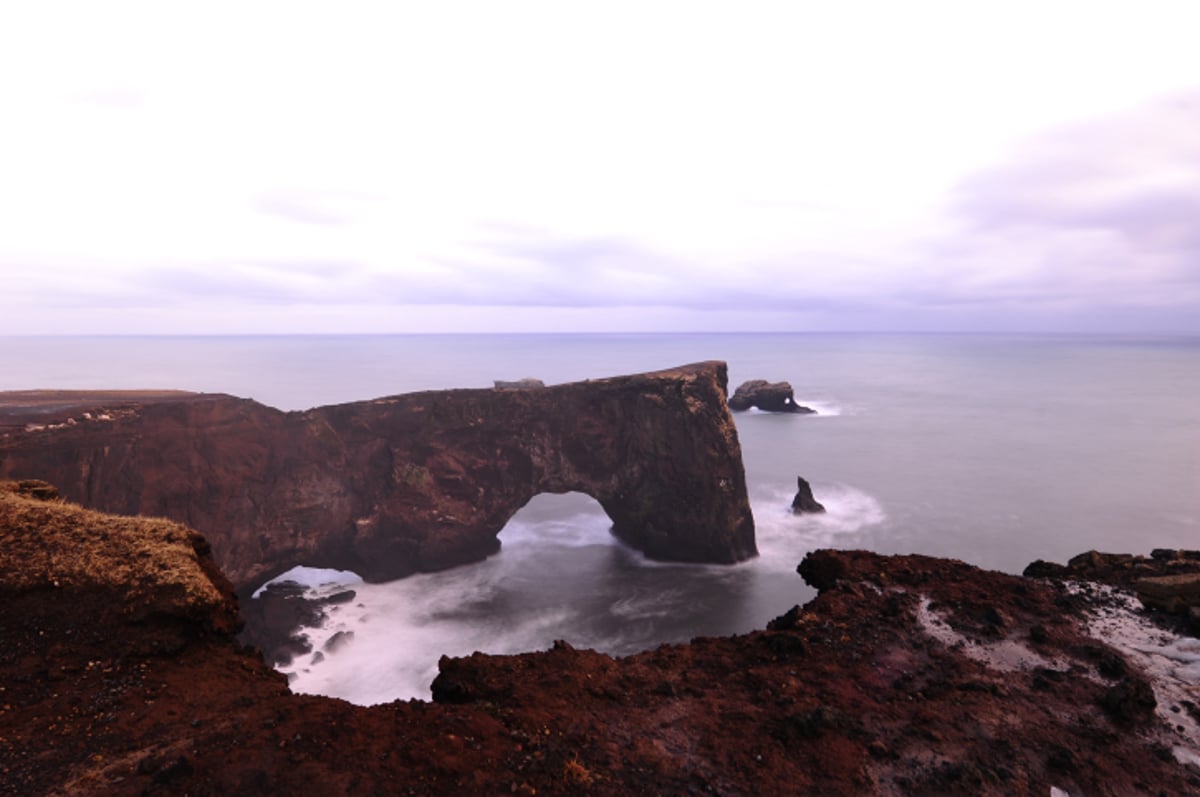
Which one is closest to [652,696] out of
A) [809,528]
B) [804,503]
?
[809,528]

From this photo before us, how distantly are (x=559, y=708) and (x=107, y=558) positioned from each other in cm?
881

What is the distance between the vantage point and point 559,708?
352 inches

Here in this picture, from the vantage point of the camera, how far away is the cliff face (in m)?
30.3

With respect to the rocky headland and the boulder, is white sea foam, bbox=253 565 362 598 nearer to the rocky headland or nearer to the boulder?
the rocky headland

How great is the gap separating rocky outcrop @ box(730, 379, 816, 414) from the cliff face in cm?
6252

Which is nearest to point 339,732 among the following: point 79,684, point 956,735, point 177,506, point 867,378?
point 79,684

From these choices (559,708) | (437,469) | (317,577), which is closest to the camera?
(559,708)

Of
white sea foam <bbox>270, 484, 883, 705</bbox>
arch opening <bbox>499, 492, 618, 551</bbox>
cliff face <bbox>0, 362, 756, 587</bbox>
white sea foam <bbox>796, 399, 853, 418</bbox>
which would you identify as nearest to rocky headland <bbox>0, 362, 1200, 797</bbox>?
white sea foam <bbox>270, 484, 883, 705</bbox>

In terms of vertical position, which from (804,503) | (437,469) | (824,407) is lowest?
(804,503)

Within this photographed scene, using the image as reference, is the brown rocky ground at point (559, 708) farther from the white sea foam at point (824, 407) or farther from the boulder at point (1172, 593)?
the white sea foam at point (824, 407)

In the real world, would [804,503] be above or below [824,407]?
below

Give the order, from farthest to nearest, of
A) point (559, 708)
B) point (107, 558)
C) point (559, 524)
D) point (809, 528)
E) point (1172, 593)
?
point (559, 524) → point (809, 528) → point (1172, 593) → point (107, 558) → point (559, 708)

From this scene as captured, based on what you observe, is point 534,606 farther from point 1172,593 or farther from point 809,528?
point 1172,593

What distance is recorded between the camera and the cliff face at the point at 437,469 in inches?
1192
